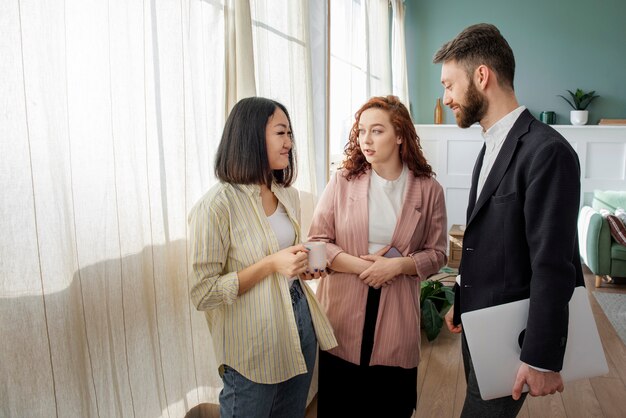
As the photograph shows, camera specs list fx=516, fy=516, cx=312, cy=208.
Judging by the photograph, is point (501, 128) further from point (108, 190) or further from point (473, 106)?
point (108, 190)

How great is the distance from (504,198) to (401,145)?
61 centimetres

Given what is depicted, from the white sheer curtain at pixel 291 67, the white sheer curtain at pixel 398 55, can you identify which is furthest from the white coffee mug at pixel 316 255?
the white sheer curtain at pixel 398 55

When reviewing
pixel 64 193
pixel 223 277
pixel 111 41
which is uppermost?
pixel 111 41

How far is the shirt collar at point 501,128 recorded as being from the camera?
1.42 meters

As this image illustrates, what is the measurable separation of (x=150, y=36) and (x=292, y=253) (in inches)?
28.9

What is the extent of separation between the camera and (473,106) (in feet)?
4.72

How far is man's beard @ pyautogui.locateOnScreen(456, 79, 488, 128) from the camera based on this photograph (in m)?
1.43

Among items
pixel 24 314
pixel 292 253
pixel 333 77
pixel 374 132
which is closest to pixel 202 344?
pixel 292 253

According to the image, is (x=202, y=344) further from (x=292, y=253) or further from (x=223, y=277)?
(x=292, y=253)

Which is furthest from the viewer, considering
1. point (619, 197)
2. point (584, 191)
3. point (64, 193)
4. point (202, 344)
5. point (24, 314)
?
point (584, 191)

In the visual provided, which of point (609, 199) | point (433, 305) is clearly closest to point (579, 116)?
point (609, 199)

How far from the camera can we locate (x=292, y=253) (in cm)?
137

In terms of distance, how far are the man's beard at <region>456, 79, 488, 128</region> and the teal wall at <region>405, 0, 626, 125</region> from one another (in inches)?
196

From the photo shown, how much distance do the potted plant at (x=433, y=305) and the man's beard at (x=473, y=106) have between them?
231 centimetres
